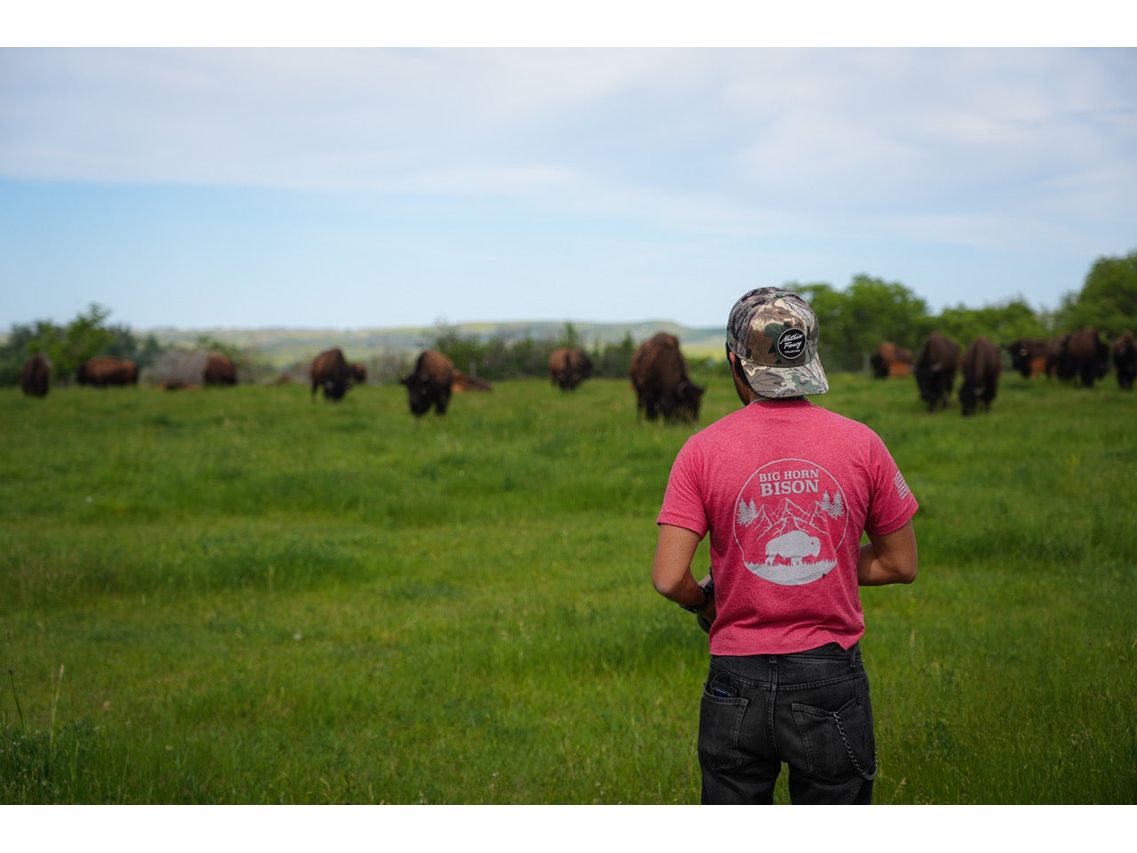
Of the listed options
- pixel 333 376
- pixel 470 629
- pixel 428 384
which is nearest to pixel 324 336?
pixel 333 376

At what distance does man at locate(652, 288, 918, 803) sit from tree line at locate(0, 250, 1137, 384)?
41.3 m

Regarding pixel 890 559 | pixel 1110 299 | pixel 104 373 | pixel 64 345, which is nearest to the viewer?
pixel 890 559

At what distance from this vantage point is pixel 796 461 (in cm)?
288

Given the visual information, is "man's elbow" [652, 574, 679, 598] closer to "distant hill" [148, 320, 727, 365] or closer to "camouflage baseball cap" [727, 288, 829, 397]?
"camouflage baseball cap" [727, 288, 829, 397]

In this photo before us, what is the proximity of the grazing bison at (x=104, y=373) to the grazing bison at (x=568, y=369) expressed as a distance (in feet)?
70.1

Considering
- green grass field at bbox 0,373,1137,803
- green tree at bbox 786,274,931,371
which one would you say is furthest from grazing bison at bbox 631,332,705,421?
green tree at bbox 786,274,931,371

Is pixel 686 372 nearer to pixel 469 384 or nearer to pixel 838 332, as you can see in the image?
pixel 469 384

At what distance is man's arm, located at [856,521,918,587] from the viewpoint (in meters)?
3.07

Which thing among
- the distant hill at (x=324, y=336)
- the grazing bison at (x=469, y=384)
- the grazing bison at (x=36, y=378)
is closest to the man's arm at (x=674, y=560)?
the grazing bison at (x=36, y=378)

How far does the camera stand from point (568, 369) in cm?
3878

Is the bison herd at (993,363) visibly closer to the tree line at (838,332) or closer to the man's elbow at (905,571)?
the tree line at (838,332)

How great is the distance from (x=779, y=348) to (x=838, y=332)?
74.9 metres

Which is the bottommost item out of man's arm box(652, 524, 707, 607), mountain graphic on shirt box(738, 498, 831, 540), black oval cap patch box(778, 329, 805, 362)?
man's arm box(652, 524, 707, 607)

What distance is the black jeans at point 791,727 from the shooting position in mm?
2883
